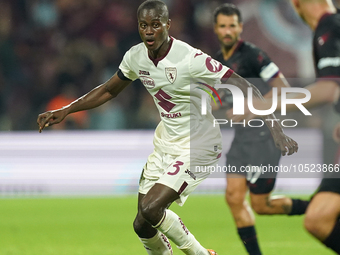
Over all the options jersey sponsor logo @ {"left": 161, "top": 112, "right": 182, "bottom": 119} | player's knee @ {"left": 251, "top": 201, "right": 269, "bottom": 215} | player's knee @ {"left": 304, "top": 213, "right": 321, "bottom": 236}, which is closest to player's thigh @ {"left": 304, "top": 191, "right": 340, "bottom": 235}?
player's knee @ {"left": 304, "top": 213, "right": 321, "bottom": 236}

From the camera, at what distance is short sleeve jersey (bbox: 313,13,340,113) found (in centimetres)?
346

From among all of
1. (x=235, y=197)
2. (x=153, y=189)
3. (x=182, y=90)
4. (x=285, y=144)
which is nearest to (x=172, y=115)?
(x=182, y=90)

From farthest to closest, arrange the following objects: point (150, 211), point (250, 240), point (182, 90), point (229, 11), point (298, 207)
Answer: point (229, 11) → point (298, 207) → point (250, 240) → point (182, 90) → point (150, 211)

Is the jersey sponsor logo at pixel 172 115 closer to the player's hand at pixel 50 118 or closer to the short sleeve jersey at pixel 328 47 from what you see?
the player's hand at pixel 50 118

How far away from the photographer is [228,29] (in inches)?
237

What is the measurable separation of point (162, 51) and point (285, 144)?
122 centimetres

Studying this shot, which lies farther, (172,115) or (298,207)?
(298,207)

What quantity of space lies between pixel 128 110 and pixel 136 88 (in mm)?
554

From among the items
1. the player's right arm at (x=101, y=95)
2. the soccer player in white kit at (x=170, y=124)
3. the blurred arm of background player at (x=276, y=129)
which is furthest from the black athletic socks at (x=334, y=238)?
the player's right arm at (x=101, y=95)

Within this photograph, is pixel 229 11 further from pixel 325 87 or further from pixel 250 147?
pixel 325 87

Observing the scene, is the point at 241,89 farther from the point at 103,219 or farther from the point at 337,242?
the point at 103,219

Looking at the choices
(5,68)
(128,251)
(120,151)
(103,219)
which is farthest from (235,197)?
(5,68)

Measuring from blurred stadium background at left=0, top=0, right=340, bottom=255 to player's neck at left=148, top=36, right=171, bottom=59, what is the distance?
2250 mm

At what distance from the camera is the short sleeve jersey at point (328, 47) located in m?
3.46
